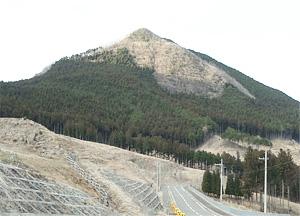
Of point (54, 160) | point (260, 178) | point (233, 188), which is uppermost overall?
point (260, 178)

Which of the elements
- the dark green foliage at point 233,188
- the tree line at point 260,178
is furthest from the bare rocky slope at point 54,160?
the tree line at point 260,178

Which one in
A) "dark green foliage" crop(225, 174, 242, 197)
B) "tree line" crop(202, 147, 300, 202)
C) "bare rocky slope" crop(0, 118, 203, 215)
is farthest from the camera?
"dark green foliage" crop(225, 174, 242, 197)

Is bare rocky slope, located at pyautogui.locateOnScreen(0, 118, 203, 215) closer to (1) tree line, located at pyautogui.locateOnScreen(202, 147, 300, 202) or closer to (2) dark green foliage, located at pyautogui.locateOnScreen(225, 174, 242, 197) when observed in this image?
(2) dark green foliage, located at pyautogui.locateOnScreen(225, 174, 242, 197)

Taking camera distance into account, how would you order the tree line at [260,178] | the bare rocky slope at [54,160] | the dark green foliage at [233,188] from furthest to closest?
the dark green foliage at [233,188] < the tree line at [260,178] < the bare rocky slope at [54,160]

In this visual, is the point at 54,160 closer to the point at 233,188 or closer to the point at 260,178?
the point at 260,178

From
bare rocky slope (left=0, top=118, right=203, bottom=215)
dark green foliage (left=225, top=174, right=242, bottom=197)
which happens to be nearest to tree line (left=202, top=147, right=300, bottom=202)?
dark green foliage (left=225, top=174, right=242, bottom=197)

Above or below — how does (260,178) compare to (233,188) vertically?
above

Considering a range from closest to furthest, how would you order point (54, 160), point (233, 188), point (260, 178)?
1. point (54, 160)
2. point (260, 178)
3. point (233, 188)

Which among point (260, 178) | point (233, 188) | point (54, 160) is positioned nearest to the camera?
point (54, 160)

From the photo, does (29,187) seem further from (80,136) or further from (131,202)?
(80,136)

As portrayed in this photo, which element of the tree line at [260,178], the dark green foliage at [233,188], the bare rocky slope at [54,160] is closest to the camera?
the bare rocky slope at [54,160]

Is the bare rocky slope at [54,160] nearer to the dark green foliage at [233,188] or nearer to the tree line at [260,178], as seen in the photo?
the dark green foliage at [233,188]

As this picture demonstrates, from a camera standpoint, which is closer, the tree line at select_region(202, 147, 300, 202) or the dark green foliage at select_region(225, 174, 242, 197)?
the tree line at select_region(202, 147, 300, 202)

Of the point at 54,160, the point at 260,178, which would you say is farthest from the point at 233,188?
the point at 54,160
